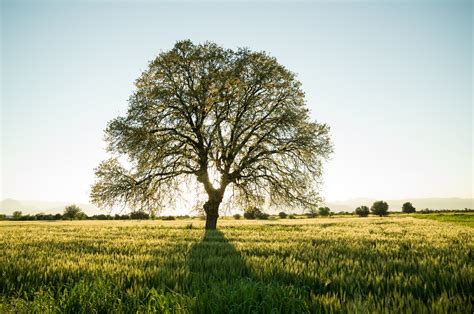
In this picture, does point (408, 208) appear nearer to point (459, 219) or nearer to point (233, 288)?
point (459, 219)

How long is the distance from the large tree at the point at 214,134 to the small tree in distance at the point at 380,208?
2815 inches

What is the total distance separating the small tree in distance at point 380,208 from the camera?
85.7 m

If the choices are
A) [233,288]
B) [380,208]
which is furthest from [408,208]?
[233,288]

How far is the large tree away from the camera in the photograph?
860 inches

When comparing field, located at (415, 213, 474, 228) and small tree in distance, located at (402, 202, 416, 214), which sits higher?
field, located at (415, 213, 474, 228)

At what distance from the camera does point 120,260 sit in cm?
739

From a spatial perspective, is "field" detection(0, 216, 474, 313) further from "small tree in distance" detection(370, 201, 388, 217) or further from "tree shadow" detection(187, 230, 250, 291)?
"small tree in distance" detection(370, 201, 388, 217)

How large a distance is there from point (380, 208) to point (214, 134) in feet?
248

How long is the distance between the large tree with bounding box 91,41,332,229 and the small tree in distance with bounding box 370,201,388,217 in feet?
235

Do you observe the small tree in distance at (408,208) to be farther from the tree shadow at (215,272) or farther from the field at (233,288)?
the tree shadow at (215,272)

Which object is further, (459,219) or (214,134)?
(459,219)

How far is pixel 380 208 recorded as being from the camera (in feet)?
283

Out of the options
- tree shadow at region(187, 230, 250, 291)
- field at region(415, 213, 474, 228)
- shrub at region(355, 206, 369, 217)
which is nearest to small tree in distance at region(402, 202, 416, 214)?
shrub at region(355, 206, 369, 217)

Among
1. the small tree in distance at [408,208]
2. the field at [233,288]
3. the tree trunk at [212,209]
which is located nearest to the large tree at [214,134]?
the tree trunk at [212,209]
